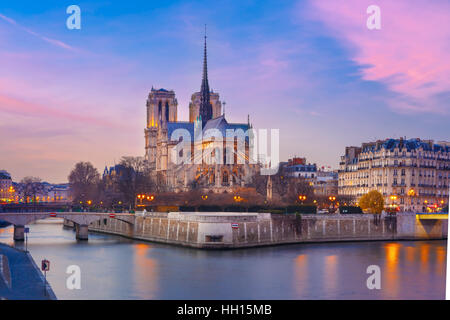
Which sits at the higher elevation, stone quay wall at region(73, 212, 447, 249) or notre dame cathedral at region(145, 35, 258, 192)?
notre dame cathedral at region(145, 35, 258, 192)

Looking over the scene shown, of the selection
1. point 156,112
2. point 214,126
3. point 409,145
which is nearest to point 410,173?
point 409,145

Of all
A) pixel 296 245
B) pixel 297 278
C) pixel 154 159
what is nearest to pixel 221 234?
pixel 296 245

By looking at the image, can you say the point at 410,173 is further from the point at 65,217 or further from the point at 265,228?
the point at 65,217

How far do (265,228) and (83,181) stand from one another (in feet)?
169

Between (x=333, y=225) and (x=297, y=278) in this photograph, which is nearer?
(x=297, y=278)

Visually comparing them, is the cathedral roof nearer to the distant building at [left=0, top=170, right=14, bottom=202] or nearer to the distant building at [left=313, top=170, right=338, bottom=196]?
the distant building at [left=313, top=170, right=338, bottom=196]

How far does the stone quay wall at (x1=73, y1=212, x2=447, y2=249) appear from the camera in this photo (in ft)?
125

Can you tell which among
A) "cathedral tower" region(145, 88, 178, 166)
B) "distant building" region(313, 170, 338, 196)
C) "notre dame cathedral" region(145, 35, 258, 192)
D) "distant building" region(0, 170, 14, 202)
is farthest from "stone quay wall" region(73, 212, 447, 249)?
"distant building" region(0, 170, 14, 202)

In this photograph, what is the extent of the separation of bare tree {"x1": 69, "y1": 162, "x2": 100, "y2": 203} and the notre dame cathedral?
797 cm

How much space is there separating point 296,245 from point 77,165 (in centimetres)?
5493

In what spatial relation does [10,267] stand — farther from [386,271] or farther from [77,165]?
[77,165]

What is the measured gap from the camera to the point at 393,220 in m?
48.1
